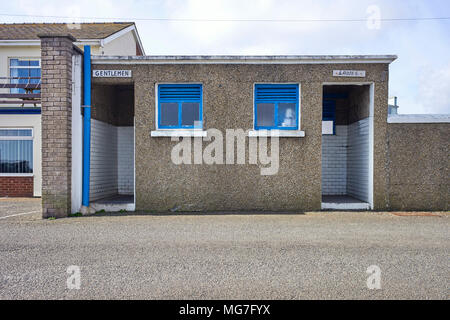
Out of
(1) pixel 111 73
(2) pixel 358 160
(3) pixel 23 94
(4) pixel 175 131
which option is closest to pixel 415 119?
(2) pixel 358 160

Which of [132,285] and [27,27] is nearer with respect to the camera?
[132,285]

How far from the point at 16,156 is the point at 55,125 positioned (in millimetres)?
6218

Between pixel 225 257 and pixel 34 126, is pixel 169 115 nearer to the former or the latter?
pixel 225 257

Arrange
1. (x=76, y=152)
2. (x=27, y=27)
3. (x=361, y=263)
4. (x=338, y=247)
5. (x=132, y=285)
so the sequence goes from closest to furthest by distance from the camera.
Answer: (x=132, y=285), (x=361, y=263), (x=338, y=247), (x=76, y=152), (x=27, y=27)

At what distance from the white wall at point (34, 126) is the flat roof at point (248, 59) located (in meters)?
5.68

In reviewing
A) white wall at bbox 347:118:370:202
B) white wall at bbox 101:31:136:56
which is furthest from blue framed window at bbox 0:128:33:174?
white wall at bbox 347:118:370:202

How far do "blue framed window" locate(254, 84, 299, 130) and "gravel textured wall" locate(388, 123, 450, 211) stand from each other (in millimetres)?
2818

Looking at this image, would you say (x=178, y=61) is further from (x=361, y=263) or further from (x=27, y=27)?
(x=27, y=27)

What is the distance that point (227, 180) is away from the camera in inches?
389

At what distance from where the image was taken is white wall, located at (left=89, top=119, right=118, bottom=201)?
1047 cm

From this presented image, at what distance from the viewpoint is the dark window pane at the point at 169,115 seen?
10.1 metres

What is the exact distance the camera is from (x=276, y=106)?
1007 centimetres

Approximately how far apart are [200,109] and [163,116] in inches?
43.4
